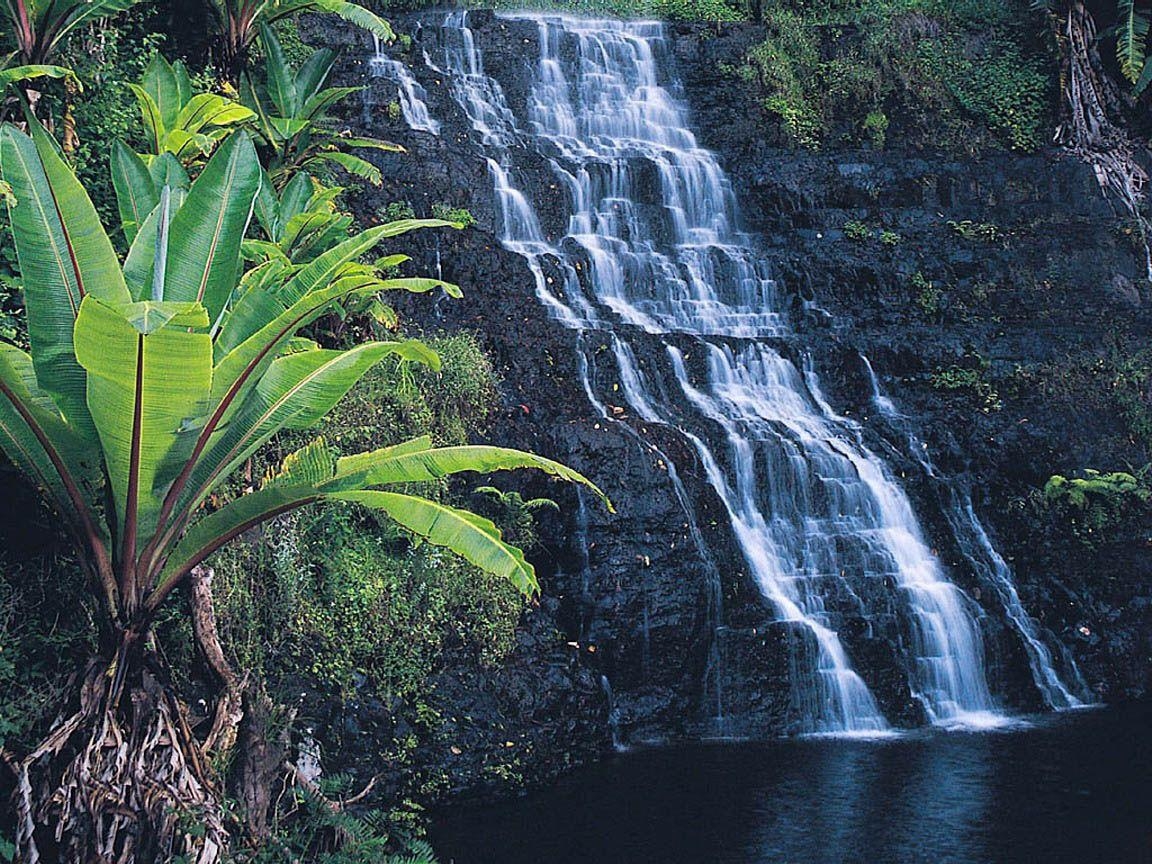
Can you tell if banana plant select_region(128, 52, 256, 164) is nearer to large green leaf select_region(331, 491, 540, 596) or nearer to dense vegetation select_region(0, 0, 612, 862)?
dense vegetation select_region(0, 0, 612, 862)

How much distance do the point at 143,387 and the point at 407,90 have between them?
12577mm

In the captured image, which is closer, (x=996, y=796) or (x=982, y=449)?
(x=996, y=796)

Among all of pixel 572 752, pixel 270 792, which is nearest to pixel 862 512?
pixel 572 752

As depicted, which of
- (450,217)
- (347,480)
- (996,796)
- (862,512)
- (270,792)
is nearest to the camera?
(347,480)

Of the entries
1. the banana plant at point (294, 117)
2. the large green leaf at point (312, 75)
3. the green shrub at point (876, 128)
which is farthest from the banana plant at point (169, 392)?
the green shrub at point (876, 128)

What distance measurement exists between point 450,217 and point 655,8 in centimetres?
939

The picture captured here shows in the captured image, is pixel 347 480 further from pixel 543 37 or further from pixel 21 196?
pixel 543 37

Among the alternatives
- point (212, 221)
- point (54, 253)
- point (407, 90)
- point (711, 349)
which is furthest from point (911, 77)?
point (54, 253)

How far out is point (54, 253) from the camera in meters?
4.41

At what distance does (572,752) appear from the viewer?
8.04m

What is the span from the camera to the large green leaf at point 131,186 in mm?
5734

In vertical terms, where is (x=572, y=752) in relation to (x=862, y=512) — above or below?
below

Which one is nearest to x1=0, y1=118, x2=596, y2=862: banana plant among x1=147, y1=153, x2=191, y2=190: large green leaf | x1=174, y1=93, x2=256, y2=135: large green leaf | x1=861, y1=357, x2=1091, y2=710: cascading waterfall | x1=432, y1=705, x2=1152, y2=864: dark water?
x1=147, y1=153, x2=191, y2=190: large green leaf

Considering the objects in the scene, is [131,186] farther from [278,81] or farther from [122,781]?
[278,81]
